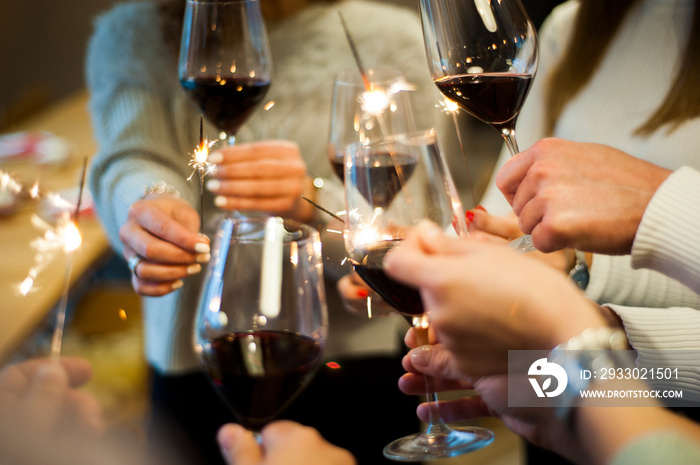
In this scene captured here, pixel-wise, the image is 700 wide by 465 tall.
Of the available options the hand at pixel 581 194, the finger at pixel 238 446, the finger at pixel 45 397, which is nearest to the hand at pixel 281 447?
the finger at pixel 238 446

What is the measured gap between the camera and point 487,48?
1.72 ft

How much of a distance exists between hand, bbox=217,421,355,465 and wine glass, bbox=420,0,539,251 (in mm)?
229

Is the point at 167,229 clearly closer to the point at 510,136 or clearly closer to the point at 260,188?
the point at 260,188

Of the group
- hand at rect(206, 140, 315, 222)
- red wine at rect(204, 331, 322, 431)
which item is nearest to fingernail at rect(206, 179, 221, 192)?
hand at rect(206, 140, 315, 222)

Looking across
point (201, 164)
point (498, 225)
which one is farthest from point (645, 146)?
point (201, 164)

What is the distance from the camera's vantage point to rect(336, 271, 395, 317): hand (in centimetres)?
58

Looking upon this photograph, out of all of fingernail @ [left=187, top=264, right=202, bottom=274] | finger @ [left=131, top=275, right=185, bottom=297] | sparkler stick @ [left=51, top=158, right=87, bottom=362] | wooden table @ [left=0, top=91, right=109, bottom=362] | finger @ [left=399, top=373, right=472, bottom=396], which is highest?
finger @ [left=399, top=373, right=472, bottom=396]

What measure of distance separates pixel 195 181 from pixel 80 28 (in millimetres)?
2253

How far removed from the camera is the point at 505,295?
342mm

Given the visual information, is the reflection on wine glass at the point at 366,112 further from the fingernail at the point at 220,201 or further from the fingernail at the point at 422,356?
the fingernail at the point at 422,356

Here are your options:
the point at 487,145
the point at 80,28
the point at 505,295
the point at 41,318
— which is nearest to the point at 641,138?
the point at 487,145

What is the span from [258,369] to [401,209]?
5.7 inches

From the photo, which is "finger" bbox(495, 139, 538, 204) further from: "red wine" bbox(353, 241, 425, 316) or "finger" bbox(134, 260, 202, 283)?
"finger" bbox(134, 260, 202, 283)

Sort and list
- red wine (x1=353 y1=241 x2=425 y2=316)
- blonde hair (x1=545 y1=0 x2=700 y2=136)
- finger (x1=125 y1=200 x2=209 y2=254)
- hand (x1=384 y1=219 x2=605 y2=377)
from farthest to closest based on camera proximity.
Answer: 1. blonde hair (x1=545 y1=0 x2=700 y2=136)
2. finger (x1=125 y1=200 x2=209 y2=254)
3. red wine (x1=353 y1=241 x2=425 y2=316)
4. hand (x1=384 y1=219 x2=605 y2=377)
